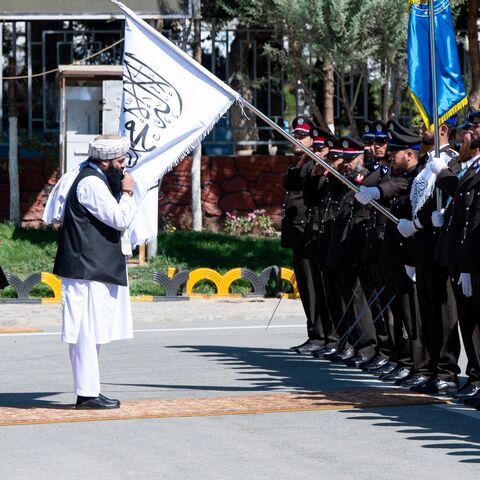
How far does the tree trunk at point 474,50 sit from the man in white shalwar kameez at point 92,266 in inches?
481

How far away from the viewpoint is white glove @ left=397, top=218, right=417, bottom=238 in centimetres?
1127

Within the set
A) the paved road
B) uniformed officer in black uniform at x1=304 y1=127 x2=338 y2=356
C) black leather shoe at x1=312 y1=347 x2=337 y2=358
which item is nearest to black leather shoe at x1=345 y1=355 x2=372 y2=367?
the paved road

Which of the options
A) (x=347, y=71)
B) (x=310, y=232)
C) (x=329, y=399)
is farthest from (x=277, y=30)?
(x=329, y=399)

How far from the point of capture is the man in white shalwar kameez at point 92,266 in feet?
33.1

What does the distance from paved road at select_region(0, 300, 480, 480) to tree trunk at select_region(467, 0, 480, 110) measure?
28.1 ft

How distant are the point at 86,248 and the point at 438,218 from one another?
256cm

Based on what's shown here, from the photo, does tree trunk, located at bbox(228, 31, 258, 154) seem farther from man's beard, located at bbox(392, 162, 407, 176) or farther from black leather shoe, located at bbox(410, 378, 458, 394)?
black leather shoe, located at bbox(410, 378, 458, 394)

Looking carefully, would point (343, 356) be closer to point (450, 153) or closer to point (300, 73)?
point (450, 153)

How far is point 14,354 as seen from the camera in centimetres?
1377

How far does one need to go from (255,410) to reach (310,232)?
378cm

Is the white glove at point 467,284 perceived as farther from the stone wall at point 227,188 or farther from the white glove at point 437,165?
the stone wall at point 227,188

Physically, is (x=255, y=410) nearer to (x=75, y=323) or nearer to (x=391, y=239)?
(x=75, y=323)

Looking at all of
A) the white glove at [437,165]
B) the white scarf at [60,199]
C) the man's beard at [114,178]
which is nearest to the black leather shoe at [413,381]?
the white glove at [437,165]

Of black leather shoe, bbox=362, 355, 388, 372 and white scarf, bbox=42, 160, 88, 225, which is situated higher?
white scarf, bbox=42, 160, 88, 225
